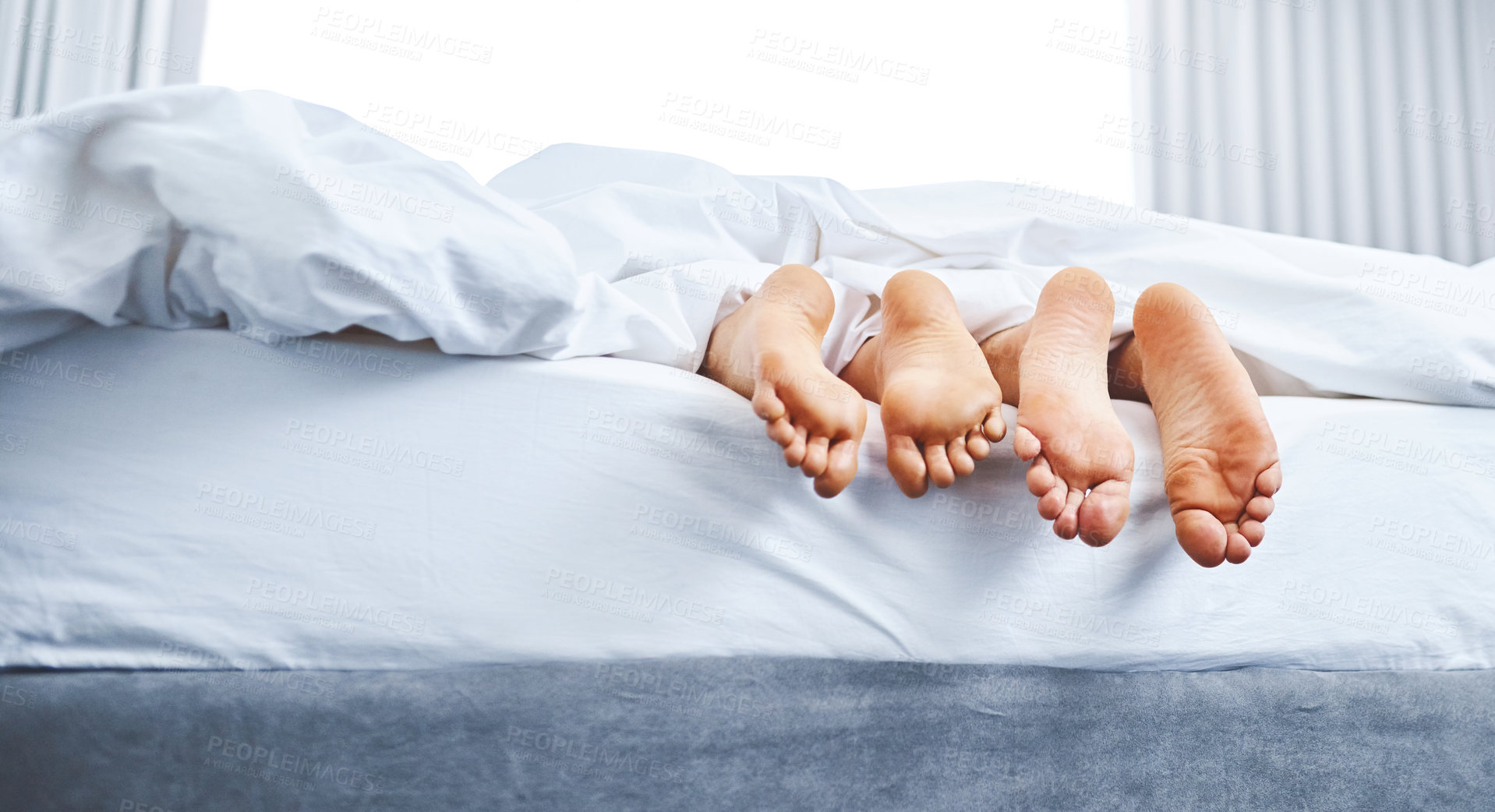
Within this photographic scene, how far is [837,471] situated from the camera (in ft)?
1.79

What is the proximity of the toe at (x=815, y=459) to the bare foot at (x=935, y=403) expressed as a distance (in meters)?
0.05

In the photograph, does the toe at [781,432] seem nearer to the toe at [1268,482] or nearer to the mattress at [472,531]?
the mattress at [472,531]

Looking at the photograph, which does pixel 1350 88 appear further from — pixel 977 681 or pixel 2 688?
pixel 2 688

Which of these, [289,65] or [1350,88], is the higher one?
[1350,88]

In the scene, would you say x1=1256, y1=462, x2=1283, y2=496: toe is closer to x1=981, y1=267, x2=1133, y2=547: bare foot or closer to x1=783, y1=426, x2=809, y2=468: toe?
x1=981, y1=267, x2=1133, y2=547: bare foot

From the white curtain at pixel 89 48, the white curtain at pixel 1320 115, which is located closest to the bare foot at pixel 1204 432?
the white curtain at pixel 1320 115

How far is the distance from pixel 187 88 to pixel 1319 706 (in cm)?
91

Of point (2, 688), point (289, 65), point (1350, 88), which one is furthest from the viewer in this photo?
point (1350, 88)

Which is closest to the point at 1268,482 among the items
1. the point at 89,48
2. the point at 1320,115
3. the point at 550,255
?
the point at 550,255

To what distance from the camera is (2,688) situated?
521mm

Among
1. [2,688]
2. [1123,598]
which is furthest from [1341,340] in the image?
[2,688]

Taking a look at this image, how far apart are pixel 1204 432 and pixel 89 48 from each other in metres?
2.66

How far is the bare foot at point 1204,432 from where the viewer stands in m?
0.58

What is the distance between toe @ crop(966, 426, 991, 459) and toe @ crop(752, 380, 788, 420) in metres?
0.12
